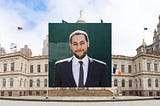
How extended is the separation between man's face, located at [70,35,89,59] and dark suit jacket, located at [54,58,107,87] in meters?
Result: 1.60

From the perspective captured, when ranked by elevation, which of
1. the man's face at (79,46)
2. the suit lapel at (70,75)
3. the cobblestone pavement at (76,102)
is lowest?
the cobblestone pavement at (76,102)

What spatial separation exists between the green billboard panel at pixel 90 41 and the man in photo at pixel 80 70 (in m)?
0.74

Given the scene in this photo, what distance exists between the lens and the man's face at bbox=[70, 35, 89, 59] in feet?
144

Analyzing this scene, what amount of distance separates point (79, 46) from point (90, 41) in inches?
88.5

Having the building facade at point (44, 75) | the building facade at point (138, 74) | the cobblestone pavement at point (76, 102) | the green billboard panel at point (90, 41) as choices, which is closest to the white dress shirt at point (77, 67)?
the green billboard panel at point (90, 41)

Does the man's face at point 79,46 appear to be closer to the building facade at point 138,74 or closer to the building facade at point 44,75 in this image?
the building facade at point 44,75

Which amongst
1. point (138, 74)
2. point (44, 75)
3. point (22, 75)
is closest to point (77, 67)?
point (22, 75)

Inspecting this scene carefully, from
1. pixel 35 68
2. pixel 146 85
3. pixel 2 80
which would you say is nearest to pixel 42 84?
pixel 35 68

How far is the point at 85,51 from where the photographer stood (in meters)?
44.1

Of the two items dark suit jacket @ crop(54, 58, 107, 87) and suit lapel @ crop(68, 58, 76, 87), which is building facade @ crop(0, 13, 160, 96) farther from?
suit lapel @ crop(68, 58, 76, 87)

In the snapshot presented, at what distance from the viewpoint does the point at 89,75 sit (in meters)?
43.8

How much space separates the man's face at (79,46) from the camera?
44.0 meters

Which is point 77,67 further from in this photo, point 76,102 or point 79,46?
point 76,102

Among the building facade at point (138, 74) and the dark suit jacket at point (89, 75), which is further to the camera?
the building facade at point (138, 74)
